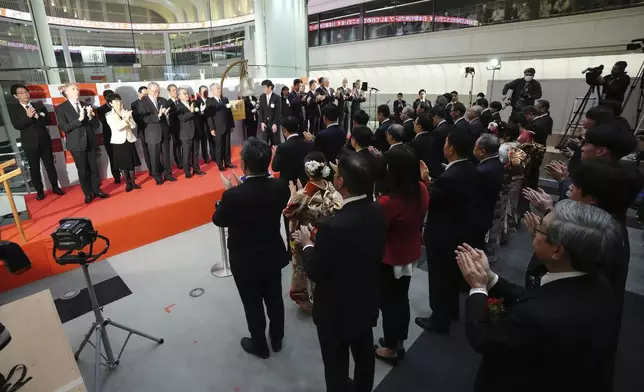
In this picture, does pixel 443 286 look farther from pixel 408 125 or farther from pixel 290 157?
pixel 408 125

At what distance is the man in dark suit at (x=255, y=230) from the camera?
1984 millimetres

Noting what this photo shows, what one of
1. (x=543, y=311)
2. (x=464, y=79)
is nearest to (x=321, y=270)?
(x=543, y=311)

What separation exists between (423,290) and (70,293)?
327cm

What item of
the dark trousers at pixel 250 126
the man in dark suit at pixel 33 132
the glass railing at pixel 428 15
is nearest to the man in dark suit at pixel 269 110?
the dark trousers at pixel 250 126

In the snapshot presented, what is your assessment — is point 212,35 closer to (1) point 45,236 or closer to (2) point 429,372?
(1) point 45,236

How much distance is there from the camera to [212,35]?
818cm

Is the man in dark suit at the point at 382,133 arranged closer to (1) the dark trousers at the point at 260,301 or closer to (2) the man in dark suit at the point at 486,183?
(2) the man in dark suit at the point at 486,183

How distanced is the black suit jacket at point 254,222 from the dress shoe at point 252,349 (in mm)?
629

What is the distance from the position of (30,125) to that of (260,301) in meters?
3.76

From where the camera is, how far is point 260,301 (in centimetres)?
225

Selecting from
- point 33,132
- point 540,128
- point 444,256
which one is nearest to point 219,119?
point 33,132

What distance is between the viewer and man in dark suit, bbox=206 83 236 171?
549cm

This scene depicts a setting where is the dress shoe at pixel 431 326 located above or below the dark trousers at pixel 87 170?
below

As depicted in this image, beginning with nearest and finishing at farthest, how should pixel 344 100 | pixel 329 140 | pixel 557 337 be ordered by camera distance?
pixel 557 337 → pixel 329 140 → pixel 344 100
